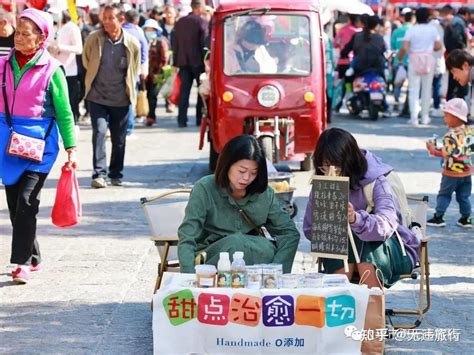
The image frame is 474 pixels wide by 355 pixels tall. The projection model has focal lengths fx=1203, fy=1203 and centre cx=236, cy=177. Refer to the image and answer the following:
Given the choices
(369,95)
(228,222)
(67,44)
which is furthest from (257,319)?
(369,95)

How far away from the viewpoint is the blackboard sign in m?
6.38

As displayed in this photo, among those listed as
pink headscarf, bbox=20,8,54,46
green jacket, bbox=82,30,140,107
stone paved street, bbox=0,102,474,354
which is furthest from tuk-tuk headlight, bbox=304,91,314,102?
pink headscarf, bbox=20,8,54,46

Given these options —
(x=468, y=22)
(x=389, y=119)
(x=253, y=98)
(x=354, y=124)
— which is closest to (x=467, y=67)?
(x=253, y=98)

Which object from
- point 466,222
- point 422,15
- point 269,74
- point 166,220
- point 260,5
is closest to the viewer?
point 166,220

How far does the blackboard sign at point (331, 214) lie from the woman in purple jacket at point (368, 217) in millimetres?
78

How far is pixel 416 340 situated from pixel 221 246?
4.02 ft

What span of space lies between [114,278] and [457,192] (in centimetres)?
366

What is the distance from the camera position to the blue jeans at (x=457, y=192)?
10547mm

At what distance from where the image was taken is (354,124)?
20.3 m

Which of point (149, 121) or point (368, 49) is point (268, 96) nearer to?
point (149, 121)

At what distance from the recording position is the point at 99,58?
12.5 meters

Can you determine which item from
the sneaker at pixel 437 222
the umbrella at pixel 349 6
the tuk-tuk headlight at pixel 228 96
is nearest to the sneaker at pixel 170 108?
the umbrella at pixel 349 6

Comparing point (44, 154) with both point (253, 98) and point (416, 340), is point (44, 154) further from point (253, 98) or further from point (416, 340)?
point (253, 98)

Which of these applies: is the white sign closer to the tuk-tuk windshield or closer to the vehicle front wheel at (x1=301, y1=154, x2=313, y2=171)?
the tuk-tuk windshield
